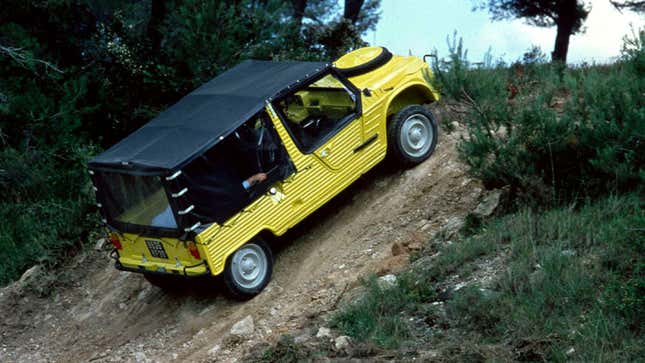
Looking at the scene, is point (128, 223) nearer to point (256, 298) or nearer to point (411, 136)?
point (256, 298)

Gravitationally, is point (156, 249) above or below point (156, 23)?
below

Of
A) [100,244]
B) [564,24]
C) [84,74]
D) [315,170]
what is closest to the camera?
[315,170]

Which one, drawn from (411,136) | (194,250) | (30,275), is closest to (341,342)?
(194,250)

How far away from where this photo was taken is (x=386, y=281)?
29.0ft

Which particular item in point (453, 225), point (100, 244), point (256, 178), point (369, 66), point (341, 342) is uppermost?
point (369, 66)

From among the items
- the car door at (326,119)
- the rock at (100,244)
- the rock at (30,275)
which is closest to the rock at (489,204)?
the car door at (326,119)

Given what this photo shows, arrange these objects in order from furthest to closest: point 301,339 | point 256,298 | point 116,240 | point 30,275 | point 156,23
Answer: point 156,23 → point 30,275 → point 116,240 → point 256,298 → point 301,339

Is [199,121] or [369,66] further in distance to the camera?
[369,66]

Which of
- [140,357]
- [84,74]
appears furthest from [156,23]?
[140,357]

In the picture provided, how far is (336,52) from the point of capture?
16672mm

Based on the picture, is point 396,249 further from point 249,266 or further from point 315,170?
point 249,266

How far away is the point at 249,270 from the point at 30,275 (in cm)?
403

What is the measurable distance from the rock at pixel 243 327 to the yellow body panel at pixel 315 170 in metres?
0.62

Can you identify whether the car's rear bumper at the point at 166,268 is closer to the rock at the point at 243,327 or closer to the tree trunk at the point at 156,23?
the rock at the point at 243,327
